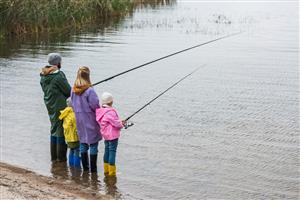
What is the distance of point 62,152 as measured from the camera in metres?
7.85

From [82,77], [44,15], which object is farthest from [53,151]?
[44,15]

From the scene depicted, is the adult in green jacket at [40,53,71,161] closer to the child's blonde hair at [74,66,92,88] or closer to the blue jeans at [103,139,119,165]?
the child's blonde hair at [74,66,92,88]

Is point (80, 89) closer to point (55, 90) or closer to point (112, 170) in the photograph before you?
point (55, 90)

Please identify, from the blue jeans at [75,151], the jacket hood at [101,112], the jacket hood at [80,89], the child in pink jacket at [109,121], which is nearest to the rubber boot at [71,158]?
the blue jeans at [75,151]

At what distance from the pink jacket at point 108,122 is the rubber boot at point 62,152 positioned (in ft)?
3.55

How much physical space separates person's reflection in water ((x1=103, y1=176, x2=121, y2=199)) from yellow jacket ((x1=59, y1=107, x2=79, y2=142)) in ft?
2.16

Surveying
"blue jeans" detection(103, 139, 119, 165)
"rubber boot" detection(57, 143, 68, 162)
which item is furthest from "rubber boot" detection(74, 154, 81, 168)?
"blue jeans" detection(103, 139, 119, 165)

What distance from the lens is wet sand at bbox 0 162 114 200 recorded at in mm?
6055

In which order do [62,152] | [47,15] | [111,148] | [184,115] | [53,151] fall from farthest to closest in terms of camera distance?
[47,15]
[184,115]
[53,151]
[62,152]
[111,148]

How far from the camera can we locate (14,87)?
43.1ft

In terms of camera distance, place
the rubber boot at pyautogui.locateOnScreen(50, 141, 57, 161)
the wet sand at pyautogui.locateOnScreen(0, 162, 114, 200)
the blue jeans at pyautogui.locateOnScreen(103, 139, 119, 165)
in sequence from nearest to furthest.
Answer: the wet sand at pyautogui.locateOnScreen(0, 162, 114, 200)
the blue jeans at pyautogui.locateOnScreen(103, 139, 119, 165)
the rubber boot at pyautogui.locateOnScreen(50, 141, 57, 161)

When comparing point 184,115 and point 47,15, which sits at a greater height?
point 47,15

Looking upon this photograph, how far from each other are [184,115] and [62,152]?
3.68 m

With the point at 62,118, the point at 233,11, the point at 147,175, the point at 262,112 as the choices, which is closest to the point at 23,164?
the point at 62,118
